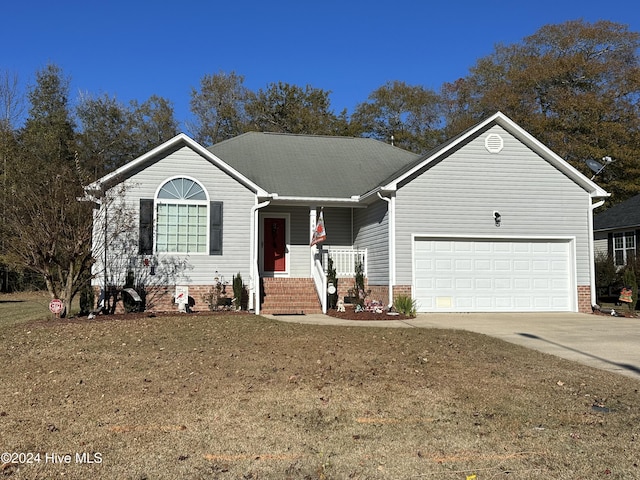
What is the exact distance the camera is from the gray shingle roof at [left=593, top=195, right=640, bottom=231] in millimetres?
23203

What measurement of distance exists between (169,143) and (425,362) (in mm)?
9652

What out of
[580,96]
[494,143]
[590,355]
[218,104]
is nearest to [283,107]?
[218,104]

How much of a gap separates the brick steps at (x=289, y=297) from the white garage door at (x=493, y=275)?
9.47 ft

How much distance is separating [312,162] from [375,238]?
14.0 feet

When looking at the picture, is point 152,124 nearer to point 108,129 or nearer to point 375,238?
point 108,129

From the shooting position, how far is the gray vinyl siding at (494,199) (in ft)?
50.8

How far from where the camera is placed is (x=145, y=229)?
48.5ft

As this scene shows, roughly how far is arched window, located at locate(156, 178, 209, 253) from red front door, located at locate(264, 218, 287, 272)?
2.66 meters

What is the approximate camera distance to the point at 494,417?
18.0 ft

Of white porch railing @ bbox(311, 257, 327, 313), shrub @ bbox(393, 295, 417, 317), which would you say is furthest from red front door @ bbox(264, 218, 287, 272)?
shrub @ bbox(393, 295, 417, 317)

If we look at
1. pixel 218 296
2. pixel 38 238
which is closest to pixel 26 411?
pixel 38 238

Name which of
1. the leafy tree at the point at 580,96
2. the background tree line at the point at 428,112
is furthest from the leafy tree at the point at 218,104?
the leafy tree at the point at 580,96

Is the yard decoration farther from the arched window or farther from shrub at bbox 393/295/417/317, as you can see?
the arched window

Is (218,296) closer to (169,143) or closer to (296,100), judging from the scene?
(169,143)
